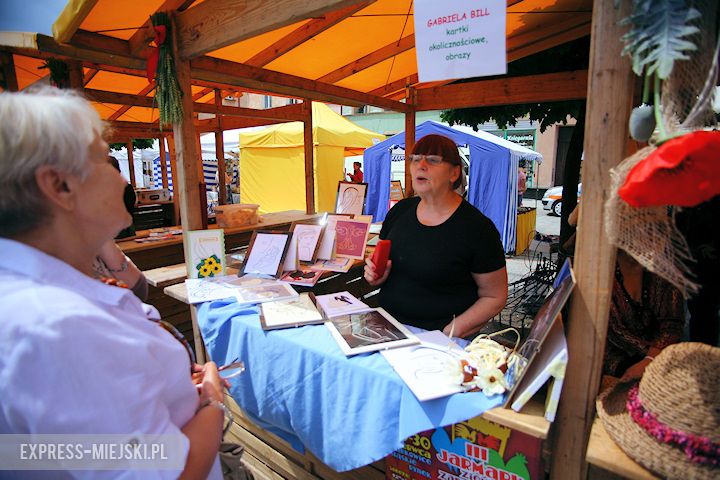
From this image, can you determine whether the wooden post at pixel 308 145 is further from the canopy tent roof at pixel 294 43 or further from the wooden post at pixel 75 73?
the wooden post at pixel 75 73

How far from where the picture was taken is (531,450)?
1.28m

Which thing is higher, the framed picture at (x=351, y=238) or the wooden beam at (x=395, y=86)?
the wooden beam at (x=395, y=86)

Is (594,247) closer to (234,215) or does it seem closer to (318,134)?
(234,215)

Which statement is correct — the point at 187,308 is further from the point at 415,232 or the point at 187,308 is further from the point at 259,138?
the point at 259,138

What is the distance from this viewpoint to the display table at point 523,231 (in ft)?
27.2

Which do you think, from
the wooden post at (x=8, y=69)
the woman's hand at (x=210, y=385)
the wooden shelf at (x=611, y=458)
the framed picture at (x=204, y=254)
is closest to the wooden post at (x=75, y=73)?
the wooden post at (x=8, y=69)

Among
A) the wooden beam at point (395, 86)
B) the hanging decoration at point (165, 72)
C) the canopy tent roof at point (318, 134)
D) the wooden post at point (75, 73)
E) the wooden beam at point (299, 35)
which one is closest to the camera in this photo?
the hanging decoration at point (165, 72)

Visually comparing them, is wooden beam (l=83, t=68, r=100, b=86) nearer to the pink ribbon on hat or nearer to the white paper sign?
the white paper sign

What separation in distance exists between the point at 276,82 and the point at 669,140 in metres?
3.39

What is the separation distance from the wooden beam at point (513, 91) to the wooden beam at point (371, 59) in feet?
2.59

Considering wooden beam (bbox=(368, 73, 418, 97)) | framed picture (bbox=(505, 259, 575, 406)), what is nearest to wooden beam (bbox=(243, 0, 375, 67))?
wooden beam (bbox=(368, 73, 418, 97))

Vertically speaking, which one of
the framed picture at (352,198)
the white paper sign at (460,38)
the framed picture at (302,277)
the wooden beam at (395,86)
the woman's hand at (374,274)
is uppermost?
the wooden beam at (395,86)

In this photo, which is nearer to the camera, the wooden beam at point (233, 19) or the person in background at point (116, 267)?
the person in background at point (116, 267)

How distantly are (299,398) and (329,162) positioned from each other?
9.22 metres
